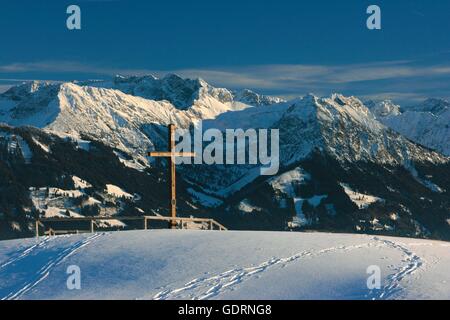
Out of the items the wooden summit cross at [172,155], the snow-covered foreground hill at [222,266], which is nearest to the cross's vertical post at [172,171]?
the wooden summit cross at [172,155]

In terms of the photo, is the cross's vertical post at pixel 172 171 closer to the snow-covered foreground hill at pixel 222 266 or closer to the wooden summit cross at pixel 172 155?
the wooden summit cross at pixel 172 155

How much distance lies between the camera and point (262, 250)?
3638 centimetres

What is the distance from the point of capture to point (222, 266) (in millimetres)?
33594

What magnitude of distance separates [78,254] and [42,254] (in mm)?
1806

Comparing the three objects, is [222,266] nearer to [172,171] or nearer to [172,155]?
[172,155]

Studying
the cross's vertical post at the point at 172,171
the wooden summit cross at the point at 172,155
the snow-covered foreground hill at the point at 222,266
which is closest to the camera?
the snow-covered foreground hill at the point at 222,266

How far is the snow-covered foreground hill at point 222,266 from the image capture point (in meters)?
30.3

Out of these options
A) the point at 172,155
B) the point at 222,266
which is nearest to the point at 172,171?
the point at 172,155

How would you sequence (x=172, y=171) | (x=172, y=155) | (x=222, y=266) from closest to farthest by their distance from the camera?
(x=222, y=266) → (x=172, y=155) → (x=172, y=171)

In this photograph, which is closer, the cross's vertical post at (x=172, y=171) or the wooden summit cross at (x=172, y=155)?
the wooden summit cross at (x=172, y=155)
